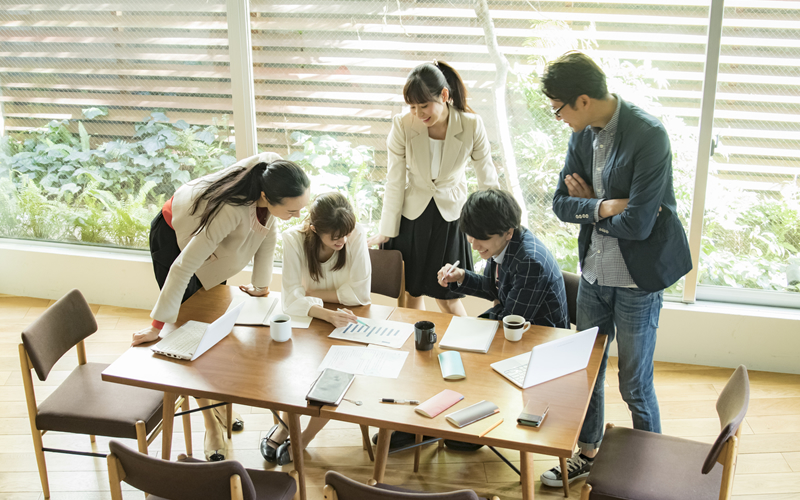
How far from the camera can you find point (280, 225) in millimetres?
4289

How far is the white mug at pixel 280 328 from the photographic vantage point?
2.38 m

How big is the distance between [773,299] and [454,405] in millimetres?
2742

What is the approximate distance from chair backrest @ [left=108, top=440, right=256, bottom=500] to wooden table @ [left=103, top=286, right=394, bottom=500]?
333 mm

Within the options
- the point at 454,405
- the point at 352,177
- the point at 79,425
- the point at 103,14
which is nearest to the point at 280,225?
the point at 352,177

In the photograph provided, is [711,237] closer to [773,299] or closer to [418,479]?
[773,299]

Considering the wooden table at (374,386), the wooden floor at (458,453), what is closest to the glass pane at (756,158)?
the wooden floor at (458,453)

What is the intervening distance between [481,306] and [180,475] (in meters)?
2.62

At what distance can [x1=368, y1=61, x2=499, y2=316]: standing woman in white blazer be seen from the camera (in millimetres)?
3111

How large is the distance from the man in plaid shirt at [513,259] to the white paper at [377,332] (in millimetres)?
436

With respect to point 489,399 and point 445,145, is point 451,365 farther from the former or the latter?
point 445,145

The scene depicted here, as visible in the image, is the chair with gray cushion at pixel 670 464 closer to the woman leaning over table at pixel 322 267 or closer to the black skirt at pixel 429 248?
the woman leaning over table at pixel 322 267

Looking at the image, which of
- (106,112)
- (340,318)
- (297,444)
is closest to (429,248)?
(340,318)

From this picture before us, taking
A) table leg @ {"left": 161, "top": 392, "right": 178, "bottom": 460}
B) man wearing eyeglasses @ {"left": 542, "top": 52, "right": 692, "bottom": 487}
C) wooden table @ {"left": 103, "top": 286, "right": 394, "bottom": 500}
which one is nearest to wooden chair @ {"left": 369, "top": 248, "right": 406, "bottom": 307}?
wooden table @ {"left": 103, "top": 286, "right": 394, "bottom": 500}

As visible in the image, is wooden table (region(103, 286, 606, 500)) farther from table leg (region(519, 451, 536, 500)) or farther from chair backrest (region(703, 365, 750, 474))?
chair backrest (region(703, 365, 750, 474))
